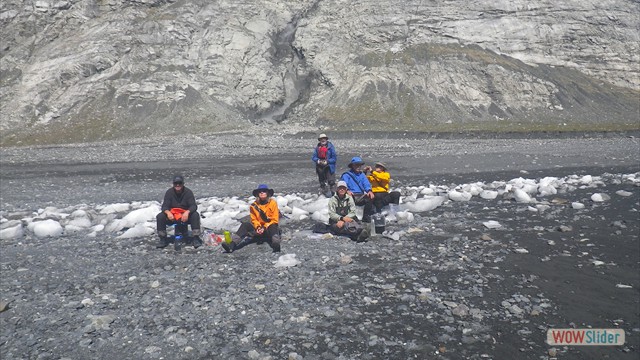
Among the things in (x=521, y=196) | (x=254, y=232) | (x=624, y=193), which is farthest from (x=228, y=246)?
(x=624, y=193)

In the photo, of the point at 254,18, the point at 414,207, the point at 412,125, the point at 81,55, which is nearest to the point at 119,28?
the point at 81,55

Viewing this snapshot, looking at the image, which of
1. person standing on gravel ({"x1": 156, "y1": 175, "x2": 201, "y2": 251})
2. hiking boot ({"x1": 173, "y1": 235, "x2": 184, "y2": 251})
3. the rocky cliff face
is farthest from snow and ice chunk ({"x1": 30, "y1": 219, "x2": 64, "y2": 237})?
the rocky cliff face

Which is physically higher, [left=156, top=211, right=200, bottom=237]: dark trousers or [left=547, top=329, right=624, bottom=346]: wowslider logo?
[left=156, top=211, right=200, bottom=237]: dark trousers

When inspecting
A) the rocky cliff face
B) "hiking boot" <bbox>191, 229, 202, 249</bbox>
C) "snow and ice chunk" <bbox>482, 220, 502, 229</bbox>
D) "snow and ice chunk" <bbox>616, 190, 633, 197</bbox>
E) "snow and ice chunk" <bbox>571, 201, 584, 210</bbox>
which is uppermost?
the rocky cliff face

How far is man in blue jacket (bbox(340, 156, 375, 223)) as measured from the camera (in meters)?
12.7

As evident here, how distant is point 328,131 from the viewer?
222 ft

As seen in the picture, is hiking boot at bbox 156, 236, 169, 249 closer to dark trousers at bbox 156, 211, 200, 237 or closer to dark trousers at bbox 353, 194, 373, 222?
dark trousers at bbox 156, 211, 200, 237

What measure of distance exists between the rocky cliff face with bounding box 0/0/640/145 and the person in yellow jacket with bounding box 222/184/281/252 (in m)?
60.2

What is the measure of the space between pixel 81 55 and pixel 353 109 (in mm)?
48173

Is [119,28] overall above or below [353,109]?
above

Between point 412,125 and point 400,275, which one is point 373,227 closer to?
point 400,275

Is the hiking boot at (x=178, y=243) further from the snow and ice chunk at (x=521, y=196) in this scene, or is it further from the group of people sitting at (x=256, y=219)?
the snow and ice chunk at (x=521, y=196)

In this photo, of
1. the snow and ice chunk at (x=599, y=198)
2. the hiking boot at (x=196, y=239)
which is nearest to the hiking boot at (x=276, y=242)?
the hiking boot at (x=196, y=239)

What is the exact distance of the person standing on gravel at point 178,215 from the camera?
11.1m
